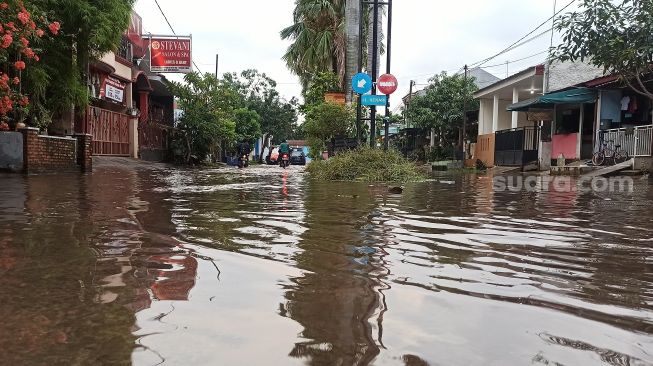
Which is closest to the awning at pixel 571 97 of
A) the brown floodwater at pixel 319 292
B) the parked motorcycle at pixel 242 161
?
the parked motorcycle at pixel 242 161

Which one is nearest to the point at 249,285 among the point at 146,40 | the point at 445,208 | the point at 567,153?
the point at 445,208

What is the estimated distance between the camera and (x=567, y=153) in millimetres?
19297

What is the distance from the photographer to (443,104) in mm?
29984

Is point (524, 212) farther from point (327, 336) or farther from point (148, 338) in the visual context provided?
point (148, 338)

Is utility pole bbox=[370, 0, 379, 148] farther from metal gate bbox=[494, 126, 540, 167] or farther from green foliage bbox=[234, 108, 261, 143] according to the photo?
green foliage bbox=[234, 108, 261, 143]

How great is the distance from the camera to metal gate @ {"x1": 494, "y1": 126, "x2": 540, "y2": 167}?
21.3 m

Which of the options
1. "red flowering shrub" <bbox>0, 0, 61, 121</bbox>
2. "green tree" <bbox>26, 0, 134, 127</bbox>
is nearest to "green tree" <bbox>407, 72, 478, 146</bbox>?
"green tree" <bbox>26, 0, 134, 127</bbox>

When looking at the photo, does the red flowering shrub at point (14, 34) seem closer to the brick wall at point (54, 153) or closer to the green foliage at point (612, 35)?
the brick wall at point (54, 153)

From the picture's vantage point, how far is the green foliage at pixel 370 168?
37.7ft

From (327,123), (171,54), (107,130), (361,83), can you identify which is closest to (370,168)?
(361,83)

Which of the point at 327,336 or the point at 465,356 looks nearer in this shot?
the point at 465,356

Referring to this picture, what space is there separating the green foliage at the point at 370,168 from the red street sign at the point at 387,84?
81.0 inches

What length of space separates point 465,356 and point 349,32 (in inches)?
643

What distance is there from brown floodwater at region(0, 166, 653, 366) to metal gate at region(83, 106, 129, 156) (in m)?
16.1
